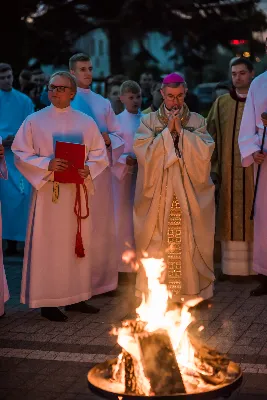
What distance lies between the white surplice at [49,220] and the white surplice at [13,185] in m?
3.65

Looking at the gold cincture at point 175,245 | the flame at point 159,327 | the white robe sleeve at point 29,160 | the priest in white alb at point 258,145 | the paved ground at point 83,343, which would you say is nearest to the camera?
the flame at point 159,327

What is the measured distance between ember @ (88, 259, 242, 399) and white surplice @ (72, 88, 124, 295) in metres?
3.61

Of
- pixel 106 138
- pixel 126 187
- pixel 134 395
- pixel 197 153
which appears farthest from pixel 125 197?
pixel 134 395

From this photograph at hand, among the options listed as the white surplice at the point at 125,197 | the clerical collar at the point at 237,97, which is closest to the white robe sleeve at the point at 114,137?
the white surplice at the point at 125,197

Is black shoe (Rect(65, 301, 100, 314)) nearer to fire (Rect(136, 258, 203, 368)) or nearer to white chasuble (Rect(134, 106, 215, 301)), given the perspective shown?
white chasuble (Rect(134, 106, 215, 301))

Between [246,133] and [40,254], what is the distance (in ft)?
8.14

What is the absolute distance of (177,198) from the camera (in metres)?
9.20

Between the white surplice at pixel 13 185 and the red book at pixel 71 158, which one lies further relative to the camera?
the white surplice at pixel 13 185

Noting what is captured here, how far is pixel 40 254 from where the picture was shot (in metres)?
8.96

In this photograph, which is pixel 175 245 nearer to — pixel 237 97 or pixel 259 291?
pixel 259 291

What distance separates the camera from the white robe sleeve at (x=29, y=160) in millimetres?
8797

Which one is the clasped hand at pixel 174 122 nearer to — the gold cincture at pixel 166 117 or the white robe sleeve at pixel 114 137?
the gold cincture at pixel 166 117

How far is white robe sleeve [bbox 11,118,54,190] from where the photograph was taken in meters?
8.80

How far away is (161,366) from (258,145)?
14.9ft
